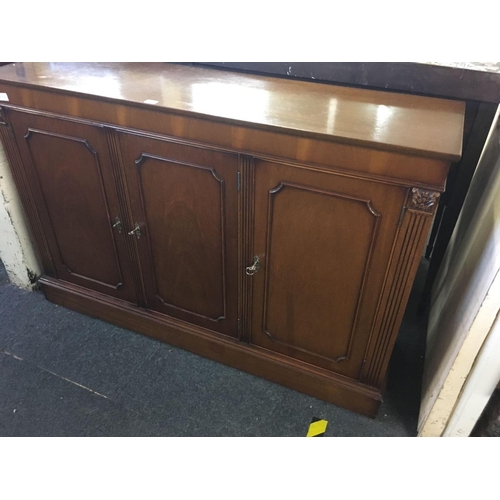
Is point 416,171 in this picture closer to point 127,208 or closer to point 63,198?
point 127,208

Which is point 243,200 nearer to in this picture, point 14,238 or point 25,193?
point 25,193

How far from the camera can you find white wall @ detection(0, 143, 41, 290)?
1466mm

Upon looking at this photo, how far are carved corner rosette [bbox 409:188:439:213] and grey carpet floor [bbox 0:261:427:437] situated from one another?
70 cm

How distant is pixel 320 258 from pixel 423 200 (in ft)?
0.94

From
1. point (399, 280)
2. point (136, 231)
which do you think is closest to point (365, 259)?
point (399, 280)

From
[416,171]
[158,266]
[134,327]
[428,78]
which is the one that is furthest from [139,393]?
[428,78]

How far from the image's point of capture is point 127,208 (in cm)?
125

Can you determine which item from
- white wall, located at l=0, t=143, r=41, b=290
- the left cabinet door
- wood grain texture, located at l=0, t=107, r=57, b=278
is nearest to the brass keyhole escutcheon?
the left cabinet door

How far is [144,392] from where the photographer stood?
135 centimetres

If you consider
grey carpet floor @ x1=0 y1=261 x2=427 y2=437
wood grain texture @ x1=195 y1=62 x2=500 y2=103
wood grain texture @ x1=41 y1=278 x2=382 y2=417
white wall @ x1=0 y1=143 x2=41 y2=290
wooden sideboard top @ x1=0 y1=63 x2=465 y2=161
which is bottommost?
grey carpet floor @ x1=0 y1=261 x2=427 y2=437

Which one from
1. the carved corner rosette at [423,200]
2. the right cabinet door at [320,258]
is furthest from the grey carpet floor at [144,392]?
the carved corner rosette at [423,200]

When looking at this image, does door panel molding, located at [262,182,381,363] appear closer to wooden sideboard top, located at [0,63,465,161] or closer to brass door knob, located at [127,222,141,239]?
wooden sideboard top, located at [0,63,465,161]

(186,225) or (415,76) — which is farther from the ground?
(415,76)

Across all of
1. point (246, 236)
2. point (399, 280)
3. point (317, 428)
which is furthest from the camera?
point (317, 428)
